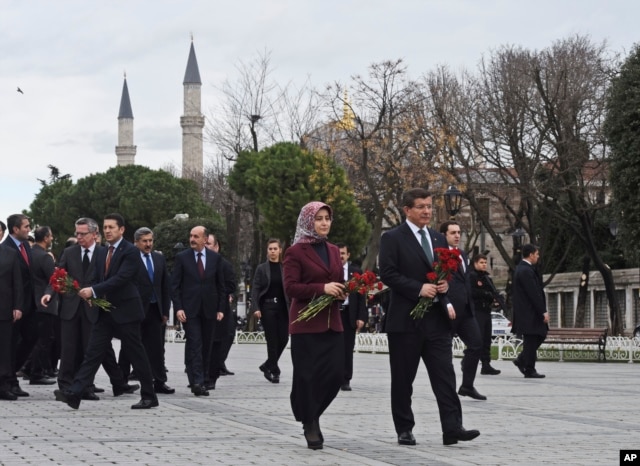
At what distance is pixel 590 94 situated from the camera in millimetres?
43375

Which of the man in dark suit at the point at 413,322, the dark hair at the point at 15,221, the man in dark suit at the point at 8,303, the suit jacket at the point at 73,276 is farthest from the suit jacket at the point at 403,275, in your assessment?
the dark hair at the point at 15,221

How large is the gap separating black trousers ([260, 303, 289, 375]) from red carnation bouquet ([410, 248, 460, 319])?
7.92m

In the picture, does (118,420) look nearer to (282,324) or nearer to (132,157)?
(282,324)

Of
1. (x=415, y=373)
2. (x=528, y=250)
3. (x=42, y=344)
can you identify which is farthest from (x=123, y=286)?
(x=528, y=250)

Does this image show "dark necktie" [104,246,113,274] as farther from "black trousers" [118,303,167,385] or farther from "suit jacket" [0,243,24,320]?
"black trousers" [118,303,167,385]

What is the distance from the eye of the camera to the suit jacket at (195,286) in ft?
48.1

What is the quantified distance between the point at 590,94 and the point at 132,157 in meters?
138

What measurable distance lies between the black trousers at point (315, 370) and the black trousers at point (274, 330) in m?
7.74

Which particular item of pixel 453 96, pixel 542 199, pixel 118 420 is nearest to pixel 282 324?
pixel 118 420

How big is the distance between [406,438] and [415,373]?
506mm

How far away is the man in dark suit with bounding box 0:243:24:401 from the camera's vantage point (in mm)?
13875

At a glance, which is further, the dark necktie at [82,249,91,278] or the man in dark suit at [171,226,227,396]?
the man in dark suit at [171,226,227,396]

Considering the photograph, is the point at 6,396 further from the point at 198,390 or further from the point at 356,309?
the point at 356,309

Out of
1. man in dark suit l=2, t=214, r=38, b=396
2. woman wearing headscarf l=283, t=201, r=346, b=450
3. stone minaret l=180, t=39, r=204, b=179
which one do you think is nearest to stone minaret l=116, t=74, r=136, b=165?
stone minaret l=180, t=39, r=204, b=179
